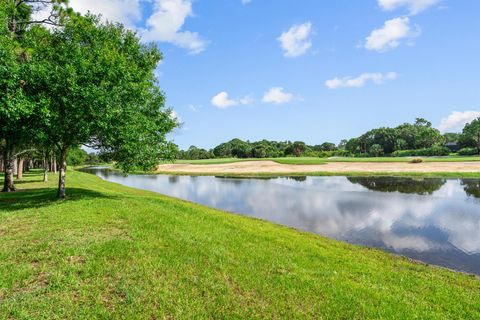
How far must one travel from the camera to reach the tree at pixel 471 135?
4345 inches

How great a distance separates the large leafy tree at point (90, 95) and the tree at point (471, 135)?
127850 mm

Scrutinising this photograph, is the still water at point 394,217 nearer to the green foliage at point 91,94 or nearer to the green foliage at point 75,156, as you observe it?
the green foliage at point 91,94

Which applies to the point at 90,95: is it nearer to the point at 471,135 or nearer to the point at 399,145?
the point at 399,145

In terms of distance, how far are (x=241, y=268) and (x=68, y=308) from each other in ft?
14.7

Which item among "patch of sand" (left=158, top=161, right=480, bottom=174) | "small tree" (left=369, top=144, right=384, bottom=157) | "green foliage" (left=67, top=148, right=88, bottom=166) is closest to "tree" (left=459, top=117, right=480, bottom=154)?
"small tree" (left=369, top=144, right=384, bottom=157)

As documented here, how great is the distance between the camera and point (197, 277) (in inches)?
294

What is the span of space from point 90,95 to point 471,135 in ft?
482

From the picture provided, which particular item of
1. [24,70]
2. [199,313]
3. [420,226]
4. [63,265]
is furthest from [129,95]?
[420,226]

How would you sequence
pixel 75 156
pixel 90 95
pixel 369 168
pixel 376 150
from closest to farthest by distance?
pixel 90 95
pixel 369 168
pixel 75 156
pixel 376 150

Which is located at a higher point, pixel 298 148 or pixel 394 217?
pixel 298 148

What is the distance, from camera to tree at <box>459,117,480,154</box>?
110375 mm

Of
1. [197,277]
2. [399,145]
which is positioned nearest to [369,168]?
[197,277]

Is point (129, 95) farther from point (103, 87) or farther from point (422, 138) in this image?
point (422, 138)

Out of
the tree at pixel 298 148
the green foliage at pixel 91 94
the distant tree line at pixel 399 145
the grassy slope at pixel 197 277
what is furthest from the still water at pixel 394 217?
the tree at pixel 298 148
